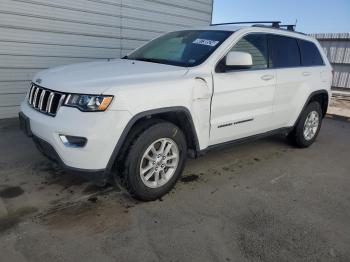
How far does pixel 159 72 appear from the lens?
129 inches

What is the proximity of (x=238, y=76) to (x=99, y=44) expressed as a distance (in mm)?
4188

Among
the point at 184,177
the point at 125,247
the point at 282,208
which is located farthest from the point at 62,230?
the point at 282,208

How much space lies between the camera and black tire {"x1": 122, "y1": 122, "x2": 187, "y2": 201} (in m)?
3.04

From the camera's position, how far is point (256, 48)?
165 inches

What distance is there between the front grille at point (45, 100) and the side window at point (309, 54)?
3.57m

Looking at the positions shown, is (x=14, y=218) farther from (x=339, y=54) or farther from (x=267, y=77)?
(x=339, y=54)

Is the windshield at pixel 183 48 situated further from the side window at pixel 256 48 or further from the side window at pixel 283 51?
the side window at pixel 283 51

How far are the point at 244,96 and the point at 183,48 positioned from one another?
3.02 ft

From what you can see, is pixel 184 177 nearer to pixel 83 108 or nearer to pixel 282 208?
pixel 282 208

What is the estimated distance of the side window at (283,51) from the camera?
439cm

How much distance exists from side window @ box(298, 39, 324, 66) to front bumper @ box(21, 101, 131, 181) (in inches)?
128

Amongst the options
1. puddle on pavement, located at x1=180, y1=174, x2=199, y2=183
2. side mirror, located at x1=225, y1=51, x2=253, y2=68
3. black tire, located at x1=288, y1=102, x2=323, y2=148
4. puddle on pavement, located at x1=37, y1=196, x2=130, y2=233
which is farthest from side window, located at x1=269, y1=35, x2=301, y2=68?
puddle on pavement, located at x1=37, y1=196, x2=130, y2=233

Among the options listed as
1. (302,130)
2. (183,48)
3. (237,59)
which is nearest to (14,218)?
(183,48)

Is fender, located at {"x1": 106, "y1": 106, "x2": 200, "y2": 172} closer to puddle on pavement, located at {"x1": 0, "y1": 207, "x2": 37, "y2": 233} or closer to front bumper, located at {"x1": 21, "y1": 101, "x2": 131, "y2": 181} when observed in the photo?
front bumper, located at {"x1": 21, "y1": 101, "x2": 131, "y2": 181}
